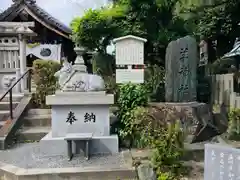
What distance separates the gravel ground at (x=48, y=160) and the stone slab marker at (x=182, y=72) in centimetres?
248

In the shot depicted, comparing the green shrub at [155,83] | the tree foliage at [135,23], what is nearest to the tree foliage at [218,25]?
the tree foliage at [135,23]

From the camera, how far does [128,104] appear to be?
6.18 metres

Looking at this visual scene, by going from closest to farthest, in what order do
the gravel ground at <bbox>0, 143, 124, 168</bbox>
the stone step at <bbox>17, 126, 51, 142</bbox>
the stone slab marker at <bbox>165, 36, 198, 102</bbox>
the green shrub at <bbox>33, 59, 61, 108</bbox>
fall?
1. the gravel ground at <bbox>0, 143, 124, 168</bbox>
2. the stone step at <bbox>17, 126, 51, 142</bbox>
3. the stone slab marker at <bbox>165, 36, 198, 102</bbox>
4. the green shrub at <bbox>33, 59, 61, 108</bbox>

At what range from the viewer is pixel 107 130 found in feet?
19.4

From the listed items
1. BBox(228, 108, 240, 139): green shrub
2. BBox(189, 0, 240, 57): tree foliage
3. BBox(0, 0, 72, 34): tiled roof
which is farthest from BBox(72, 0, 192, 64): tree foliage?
BBox(0, 0, 72, 34): tiled roof

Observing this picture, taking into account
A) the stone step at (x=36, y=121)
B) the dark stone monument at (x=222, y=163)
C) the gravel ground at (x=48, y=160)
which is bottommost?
the gravel ground at (x=48, y=160)

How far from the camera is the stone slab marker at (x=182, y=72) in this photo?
282 inches

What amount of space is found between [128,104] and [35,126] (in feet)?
9.88

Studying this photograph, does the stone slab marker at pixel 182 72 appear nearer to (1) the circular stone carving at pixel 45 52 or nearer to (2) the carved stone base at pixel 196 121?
(2) the carved stone base at pixel 196 121

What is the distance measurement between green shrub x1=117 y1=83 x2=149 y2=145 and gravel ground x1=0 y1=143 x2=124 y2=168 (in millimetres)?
556

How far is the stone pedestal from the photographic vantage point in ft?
18.7

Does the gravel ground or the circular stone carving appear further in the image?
the circular stone carving

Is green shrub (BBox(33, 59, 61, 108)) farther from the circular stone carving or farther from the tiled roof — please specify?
the tiled roof

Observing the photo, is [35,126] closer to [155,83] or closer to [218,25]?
[155,83]
